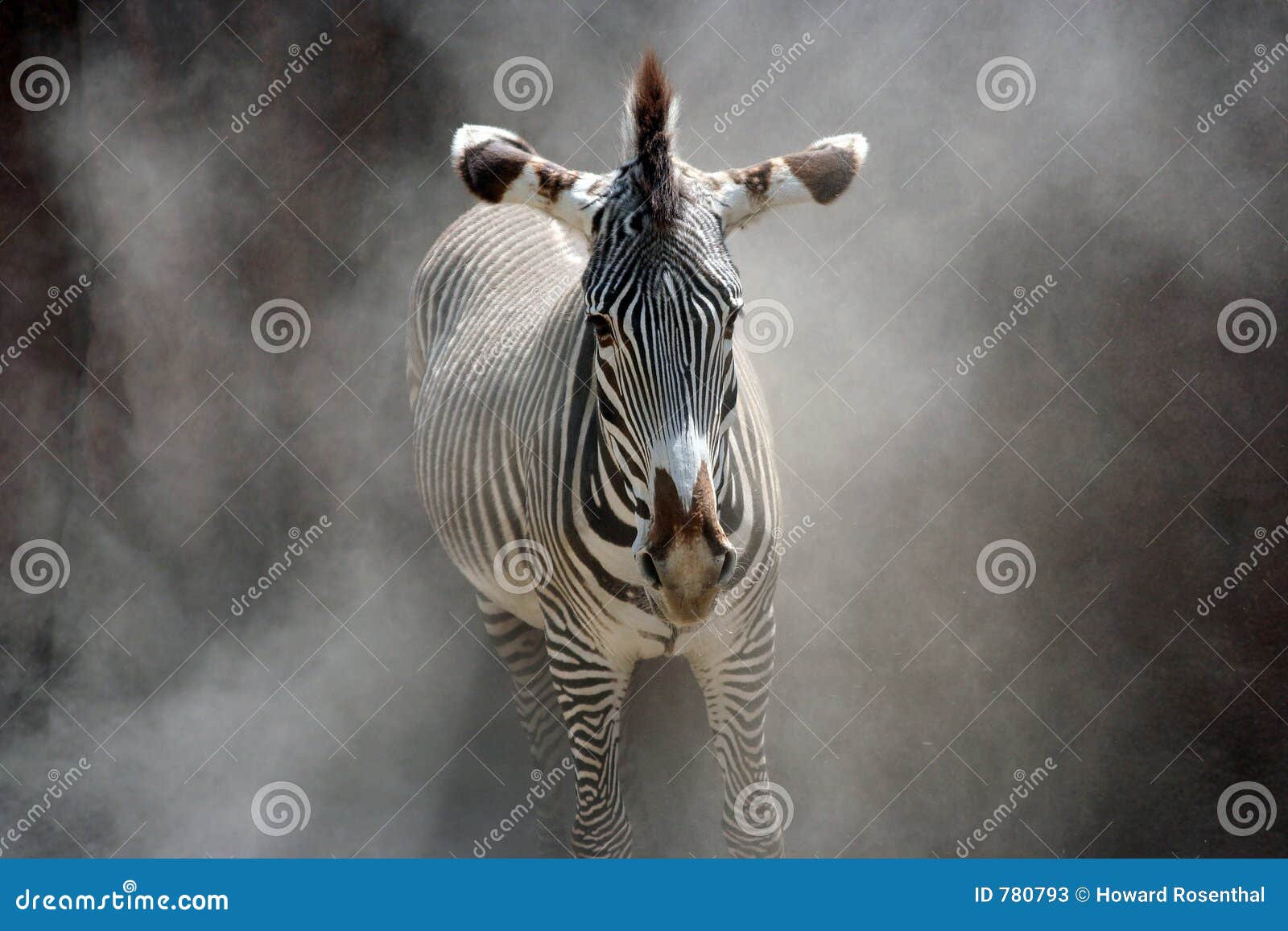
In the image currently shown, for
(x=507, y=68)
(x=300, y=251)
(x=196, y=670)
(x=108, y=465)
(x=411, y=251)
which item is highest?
(x=507, y=68)

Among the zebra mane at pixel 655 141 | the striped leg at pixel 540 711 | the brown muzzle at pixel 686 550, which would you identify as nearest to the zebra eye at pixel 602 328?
the zebra mane at pixel 655 141

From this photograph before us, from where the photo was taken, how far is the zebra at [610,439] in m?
3.22

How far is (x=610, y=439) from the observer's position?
3598 millimetres

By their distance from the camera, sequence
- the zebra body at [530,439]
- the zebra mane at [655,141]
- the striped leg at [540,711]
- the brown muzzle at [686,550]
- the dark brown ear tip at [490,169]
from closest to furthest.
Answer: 1. the brown muzzle at [686,550]
2. the zebra mane at [655,141]
3. the dark brown ear tip at [490,169]
4. the zebra body at [530,439]
5. the striped leg at [540,711]

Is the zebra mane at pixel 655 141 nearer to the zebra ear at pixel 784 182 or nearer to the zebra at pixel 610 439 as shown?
the zebra at pixel 610 439

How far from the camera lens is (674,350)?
10.4ft

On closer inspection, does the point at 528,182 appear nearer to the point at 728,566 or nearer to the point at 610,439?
the point at 610,439

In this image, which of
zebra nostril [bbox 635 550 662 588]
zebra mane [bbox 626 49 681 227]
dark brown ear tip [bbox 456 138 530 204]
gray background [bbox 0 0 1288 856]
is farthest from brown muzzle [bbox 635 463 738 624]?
gray background [bbox 0 0 1288 856]

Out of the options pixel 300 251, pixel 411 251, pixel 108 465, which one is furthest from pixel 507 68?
pixel 108 465

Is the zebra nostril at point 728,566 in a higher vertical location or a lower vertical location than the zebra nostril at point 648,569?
higher

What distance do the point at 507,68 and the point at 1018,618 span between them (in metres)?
4.18

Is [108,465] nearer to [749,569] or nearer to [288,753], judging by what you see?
[288,753]

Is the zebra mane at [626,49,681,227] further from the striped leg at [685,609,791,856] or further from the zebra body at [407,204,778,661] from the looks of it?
the striped leg at [685,609,791,856]

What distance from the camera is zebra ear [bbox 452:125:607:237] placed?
11.6ft
